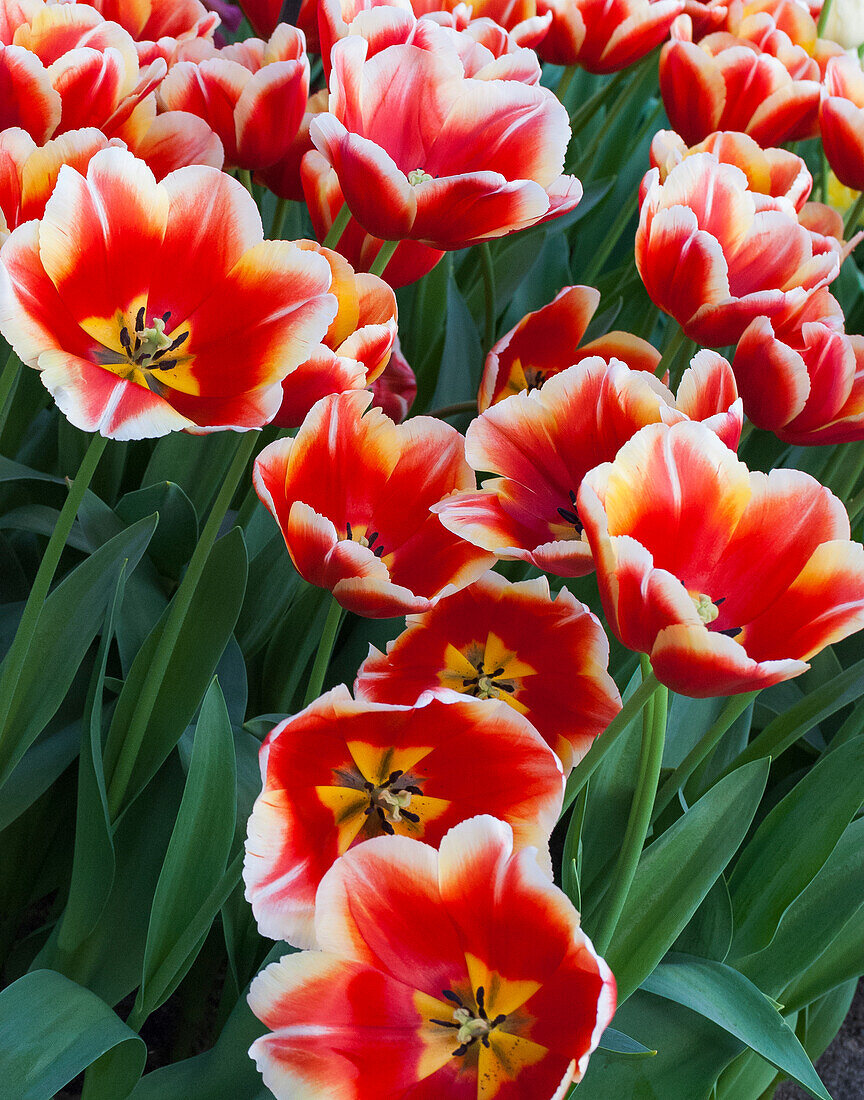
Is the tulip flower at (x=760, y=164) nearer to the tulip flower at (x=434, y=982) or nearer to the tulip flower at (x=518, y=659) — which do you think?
the tulip flower at (x=518, y=659)

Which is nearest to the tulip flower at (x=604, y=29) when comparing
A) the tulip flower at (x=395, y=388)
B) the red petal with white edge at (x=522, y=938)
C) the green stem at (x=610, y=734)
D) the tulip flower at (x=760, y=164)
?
the tulip flower at (x=760, y=164)

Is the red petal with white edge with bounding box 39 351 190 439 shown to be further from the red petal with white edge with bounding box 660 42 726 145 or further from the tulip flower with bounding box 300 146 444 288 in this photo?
the red petal with white edge with bounding box 660 42 726 145

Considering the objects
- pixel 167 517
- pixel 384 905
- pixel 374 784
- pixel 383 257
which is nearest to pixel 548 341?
pixel 383 257

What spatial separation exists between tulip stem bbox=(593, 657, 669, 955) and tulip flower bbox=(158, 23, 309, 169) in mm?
508

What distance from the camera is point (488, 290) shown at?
121 centimetres

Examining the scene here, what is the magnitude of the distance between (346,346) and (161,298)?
119mm

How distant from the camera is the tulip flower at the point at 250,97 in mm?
794

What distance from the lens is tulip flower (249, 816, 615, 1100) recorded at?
47 centimetres

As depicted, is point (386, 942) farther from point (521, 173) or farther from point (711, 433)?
point (521, 173)

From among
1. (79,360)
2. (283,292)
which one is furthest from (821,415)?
(79,360)

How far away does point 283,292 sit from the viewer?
1.93 feet

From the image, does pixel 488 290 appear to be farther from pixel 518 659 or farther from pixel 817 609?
pixel 817 609

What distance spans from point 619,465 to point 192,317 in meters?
0.28

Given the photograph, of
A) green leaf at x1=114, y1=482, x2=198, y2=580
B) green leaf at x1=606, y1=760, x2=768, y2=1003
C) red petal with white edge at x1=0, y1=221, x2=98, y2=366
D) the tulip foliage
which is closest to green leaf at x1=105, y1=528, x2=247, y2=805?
the tulip foliage
